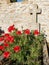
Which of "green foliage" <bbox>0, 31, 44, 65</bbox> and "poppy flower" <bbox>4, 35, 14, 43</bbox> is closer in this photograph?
"green foliage" <bbox>0, 31, 44, 65</bbox>

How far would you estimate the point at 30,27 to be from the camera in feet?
32.3

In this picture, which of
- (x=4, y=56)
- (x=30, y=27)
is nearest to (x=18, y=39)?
(x=4, y=56)

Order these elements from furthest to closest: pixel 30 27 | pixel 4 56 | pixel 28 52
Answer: pixel 30 27, pixel 28 52, pixel 4 56

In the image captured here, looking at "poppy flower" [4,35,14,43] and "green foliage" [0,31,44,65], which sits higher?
"poppy flower" [4,35,14,43]

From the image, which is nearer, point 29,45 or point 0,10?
point 29,45

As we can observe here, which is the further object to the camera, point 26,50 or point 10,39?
point 10,39

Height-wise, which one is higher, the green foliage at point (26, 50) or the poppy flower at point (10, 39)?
the poppy flower at point (10, 39)

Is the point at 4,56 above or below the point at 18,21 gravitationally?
above

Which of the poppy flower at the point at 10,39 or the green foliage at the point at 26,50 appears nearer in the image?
the green foliage at the point at 26,50

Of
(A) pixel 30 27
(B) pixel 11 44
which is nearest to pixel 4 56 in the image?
(B) pixel 11 44

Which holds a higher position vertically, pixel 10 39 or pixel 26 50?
pixel 10 39

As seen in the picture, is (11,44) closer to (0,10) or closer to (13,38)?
(13,38)

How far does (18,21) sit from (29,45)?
15.1 feet

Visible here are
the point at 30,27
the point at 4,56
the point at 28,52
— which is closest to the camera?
the point at 4,56
